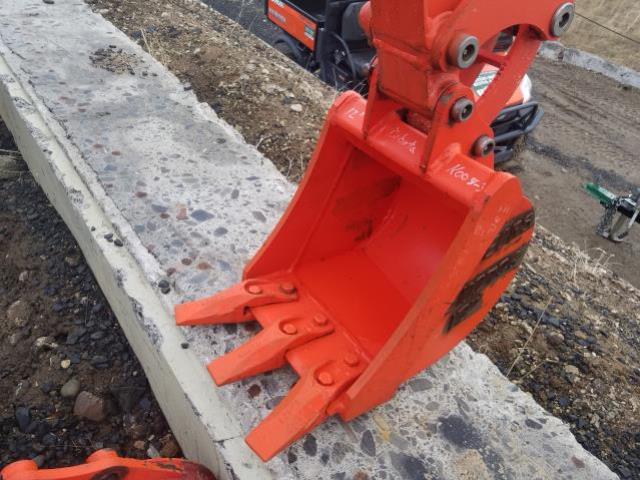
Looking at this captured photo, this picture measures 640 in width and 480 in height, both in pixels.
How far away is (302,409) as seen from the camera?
1656 millimetres

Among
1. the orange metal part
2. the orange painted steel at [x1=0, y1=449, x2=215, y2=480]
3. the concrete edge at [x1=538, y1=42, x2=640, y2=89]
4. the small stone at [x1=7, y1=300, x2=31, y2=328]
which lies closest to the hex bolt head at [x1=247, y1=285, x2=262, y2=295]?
the orange painted steel at [x1=0, y1=449, x2=215, y2=480]

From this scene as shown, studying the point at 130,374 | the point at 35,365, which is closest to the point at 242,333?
the point at 130,374

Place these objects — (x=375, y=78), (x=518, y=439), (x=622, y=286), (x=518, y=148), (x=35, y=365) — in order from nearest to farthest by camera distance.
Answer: (x=375, y=78) < (x=518, y=439) < (x=35, y=365) < (x=622, y=286) < (x=518, y=148)

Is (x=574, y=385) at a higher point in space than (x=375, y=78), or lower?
lower

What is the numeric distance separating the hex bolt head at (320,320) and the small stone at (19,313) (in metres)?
1.56

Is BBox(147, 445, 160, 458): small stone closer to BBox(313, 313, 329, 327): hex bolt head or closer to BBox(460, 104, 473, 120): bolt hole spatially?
BBox(313, 313, 329, 327): hex bolt head

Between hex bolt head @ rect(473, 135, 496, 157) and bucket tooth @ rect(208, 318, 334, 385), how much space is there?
0.77m

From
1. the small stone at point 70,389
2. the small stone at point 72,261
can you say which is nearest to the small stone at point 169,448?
the small stone at point 70,389

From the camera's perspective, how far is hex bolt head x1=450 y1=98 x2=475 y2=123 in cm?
141

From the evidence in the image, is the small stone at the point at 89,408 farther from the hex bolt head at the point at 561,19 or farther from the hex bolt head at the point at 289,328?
the hex bolt head at the point at 561,19

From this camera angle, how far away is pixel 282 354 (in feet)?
5.95

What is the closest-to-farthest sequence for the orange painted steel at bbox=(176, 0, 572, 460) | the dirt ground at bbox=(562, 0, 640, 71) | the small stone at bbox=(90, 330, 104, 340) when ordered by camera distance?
1. the orange painted steel at bbox=(176, 0, 572, 460)
2. the small stone at bbox=(90, 330, 104, 340)
3. the dirt ground at bbox=(562, 0, 640, 71)

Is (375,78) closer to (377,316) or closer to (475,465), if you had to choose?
(377,316)

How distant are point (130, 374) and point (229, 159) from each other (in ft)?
3.99
